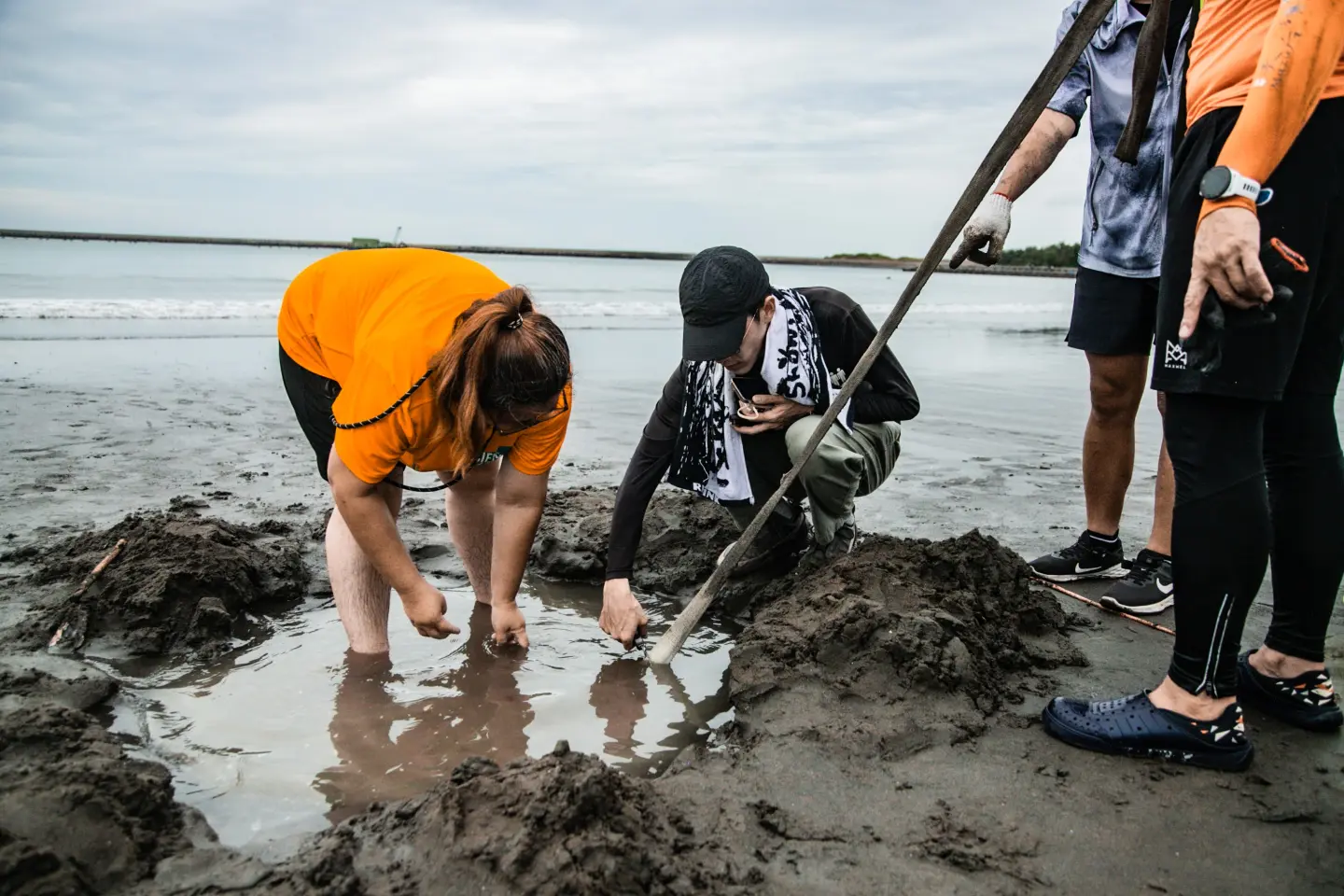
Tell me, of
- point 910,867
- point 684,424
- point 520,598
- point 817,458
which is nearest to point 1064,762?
point 910,867

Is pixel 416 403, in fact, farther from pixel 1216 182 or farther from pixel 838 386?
pixel 1216 182

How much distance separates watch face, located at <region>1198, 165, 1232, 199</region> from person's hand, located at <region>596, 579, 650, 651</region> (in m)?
1.74

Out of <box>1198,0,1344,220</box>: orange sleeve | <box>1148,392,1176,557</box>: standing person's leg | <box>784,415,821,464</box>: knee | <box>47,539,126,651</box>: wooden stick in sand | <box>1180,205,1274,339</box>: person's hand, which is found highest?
<box>1198,0,1344,220</box>: orange sleeve

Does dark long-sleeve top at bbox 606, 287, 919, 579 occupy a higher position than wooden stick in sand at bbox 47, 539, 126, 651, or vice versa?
dark long-sleeve top at bbox 606, 287, 919, 579

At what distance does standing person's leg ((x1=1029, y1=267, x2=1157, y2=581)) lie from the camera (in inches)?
122

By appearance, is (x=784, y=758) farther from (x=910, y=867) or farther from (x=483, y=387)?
(x=483, y=387)

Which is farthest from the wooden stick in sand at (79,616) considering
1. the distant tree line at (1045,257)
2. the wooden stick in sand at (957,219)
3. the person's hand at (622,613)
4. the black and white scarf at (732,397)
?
the distant tree line at (1045,257)

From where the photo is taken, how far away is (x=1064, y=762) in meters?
2.18

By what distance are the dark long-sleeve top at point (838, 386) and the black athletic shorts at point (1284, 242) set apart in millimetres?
1089

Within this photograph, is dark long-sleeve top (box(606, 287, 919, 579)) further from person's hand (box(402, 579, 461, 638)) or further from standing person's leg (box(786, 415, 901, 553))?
person's hand (box(402, 579, 461, 638))

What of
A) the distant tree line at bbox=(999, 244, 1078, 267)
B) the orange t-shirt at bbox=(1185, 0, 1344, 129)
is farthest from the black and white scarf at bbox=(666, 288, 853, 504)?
the distant tree line at bbox=(999, 244, 1078, 267)

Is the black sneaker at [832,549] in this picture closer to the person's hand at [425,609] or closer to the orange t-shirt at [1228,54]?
the person's hand at [425,609]

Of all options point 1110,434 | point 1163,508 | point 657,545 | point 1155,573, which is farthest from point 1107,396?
point 657,545

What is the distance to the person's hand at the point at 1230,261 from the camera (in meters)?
1.79
